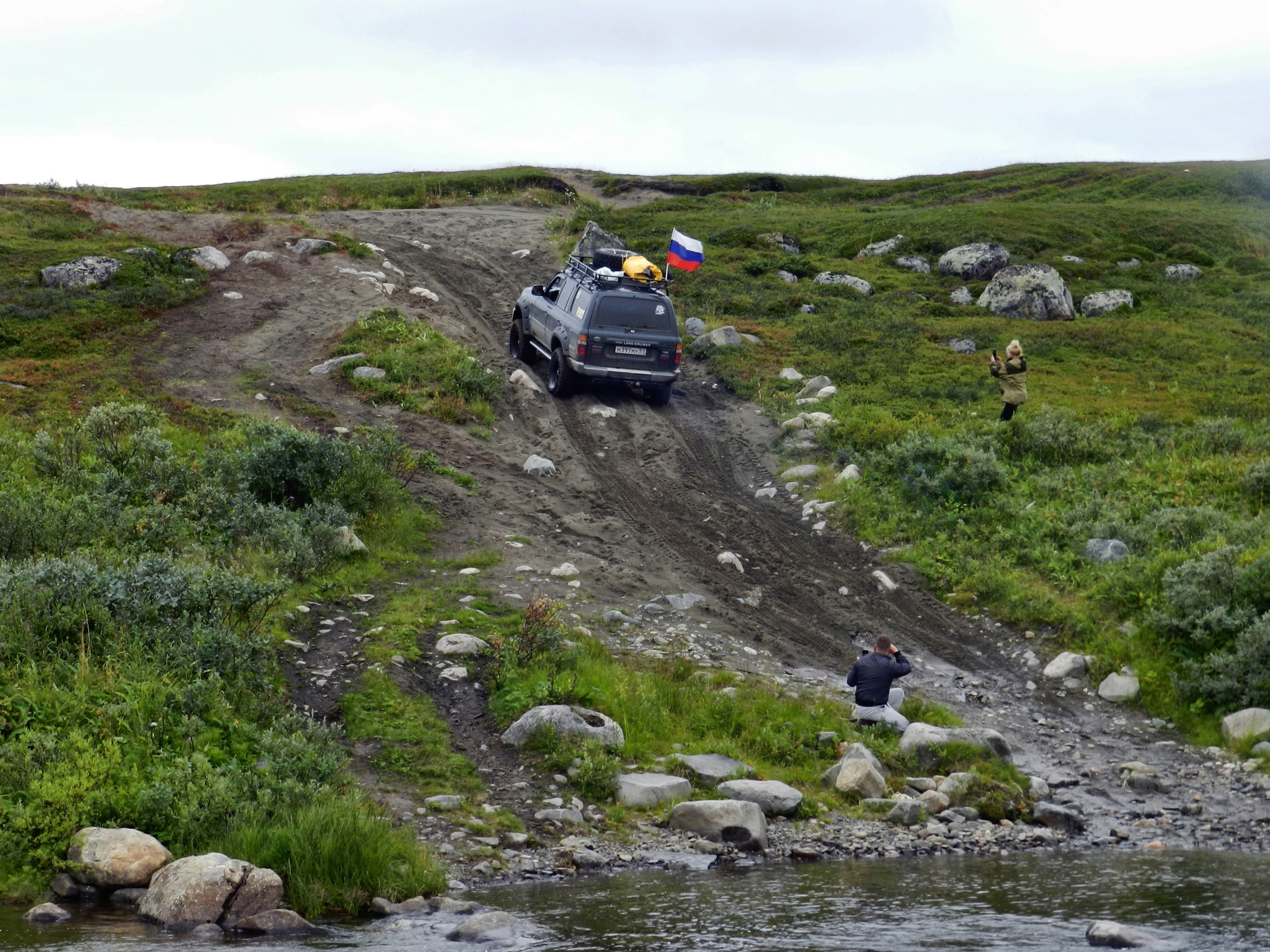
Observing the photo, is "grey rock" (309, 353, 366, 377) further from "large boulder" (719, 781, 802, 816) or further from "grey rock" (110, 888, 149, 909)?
"grey rock" (110, 888, 149, 909)

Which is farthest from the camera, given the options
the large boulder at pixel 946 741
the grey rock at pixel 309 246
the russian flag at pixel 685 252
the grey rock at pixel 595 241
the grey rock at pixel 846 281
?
the grey rock at pixel 595 241

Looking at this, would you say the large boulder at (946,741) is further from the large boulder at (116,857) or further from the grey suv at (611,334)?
the grey suv at (611,334)

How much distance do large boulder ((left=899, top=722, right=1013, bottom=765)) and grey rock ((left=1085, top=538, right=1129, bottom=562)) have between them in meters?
4.62

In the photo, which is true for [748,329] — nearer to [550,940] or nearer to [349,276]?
[349,276]

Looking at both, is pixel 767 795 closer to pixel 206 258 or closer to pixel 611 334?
pixel 611 334

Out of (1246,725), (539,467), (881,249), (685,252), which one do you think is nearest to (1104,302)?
(881,249)

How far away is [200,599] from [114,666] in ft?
4.20

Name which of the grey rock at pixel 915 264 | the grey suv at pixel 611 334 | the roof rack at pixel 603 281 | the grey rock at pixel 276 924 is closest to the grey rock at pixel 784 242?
the grey rock at pixel 915 264

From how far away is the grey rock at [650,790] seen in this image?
9.87 metres

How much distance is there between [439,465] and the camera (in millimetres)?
18078

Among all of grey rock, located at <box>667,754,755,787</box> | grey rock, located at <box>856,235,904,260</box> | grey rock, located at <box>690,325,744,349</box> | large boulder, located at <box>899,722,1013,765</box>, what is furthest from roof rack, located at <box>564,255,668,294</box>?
grey rock, located at <box>856,235,904,260</box>

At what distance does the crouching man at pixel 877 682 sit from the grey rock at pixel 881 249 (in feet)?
102

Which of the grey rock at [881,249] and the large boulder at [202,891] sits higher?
the grey rock at [881,249]

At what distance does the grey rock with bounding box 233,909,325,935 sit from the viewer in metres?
7.34
